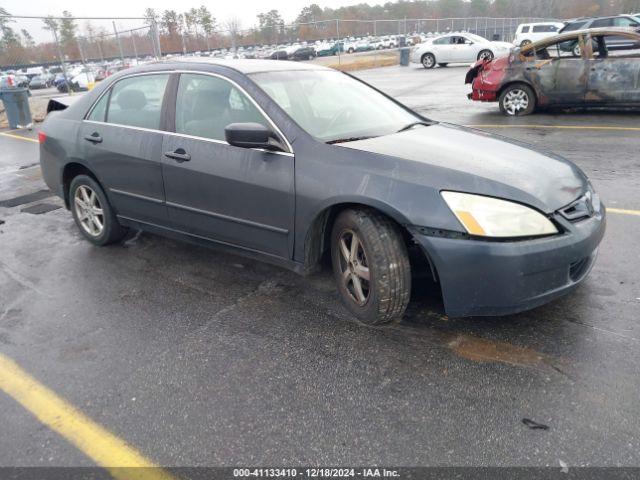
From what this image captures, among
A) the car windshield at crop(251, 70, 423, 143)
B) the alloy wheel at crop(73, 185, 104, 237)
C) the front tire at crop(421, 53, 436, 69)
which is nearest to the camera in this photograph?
the car windshield at crop(251, 70, 423, 143)

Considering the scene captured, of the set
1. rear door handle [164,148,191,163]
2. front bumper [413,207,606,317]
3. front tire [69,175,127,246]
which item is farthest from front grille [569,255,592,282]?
front tire [69,175,127,246]

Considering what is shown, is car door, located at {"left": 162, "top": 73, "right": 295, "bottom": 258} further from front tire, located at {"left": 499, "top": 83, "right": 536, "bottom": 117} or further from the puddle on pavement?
front tire, located at {"left": 499, "top": 83, "right": 536, "bottom": 117}

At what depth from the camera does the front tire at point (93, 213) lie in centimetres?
459

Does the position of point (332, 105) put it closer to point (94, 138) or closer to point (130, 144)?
point (130, 144)

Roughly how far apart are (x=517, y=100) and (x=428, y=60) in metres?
17.2

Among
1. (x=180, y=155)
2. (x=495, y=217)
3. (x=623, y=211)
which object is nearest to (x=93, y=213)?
(x=180, y=155)

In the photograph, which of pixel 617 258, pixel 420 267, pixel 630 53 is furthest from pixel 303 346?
pixel 630 53

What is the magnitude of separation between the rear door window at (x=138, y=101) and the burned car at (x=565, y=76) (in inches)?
306

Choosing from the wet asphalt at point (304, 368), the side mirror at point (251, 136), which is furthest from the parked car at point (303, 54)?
the side mirror at point (251, 136)

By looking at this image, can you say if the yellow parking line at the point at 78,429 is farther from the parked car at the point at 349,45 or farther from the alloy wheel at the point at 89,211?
the parked car at the point at 349,45

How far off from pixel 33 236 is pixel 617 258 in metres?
5.24

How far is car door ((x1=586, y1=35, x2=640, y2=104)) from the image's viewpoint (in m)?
8.99

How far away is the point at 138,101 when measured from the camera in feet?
13.9

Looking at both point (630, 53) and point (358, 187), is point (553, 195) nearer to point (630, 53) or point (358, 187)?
point (358, 187)
